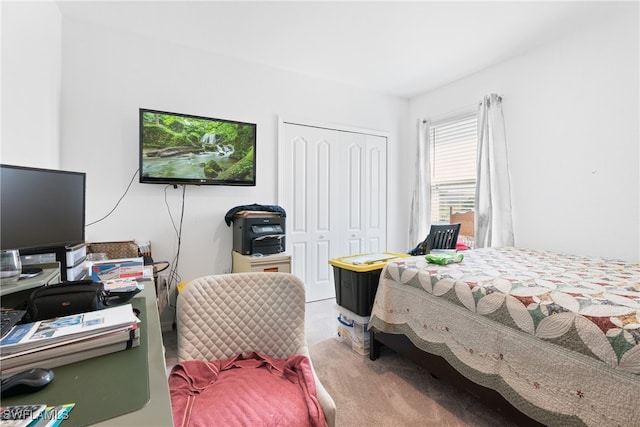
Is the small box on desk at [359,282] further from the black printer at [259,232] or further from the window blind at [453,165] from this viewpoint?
the window blind at [453,165]

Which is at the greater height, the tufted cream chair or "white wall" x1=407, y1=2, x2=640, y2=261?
"white wall" x1=407, y1=2, x2=640, y2=261

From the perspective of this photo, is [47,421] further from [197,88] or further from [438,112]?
[438,112]

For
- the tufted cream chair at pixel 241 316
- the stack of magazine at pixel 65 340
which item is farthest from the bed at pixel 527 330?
the stack of magazine at pixel 65 340

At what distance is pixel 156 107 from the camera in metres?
2.71

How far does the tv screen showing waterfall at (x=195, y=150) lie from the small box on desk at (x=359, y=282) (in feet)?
4.62

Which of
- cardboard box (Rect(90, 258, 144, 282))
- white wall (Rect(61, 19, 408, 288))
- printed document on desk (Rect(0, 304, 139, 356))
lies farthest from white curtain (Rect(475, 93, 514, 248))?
printed document on desk (Rect(0, 304, 139, 356))

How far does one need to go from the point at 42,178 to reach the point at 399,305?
2063 millimetres

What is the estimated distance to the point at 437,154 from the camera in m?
3.87

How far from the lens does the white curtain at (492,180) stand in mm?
3078

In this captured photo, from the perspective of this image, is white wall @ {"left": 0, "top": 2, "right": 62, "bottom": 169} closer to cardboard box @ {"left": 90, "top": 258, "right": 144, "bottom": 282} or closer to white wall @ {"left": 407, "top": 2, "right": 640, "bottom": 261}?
cardboard box @ {"left": 90, "top": 258, "right": 144, "bottom": 282}

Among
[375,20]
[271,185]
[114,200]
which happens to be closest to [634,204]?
[375,20]

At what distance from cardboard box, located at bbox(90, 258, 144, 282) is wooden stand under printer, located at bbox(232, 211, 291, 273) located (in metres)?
1.08

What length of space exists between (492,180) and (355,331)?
217 centimetres

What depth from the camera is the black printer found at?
271 cm
